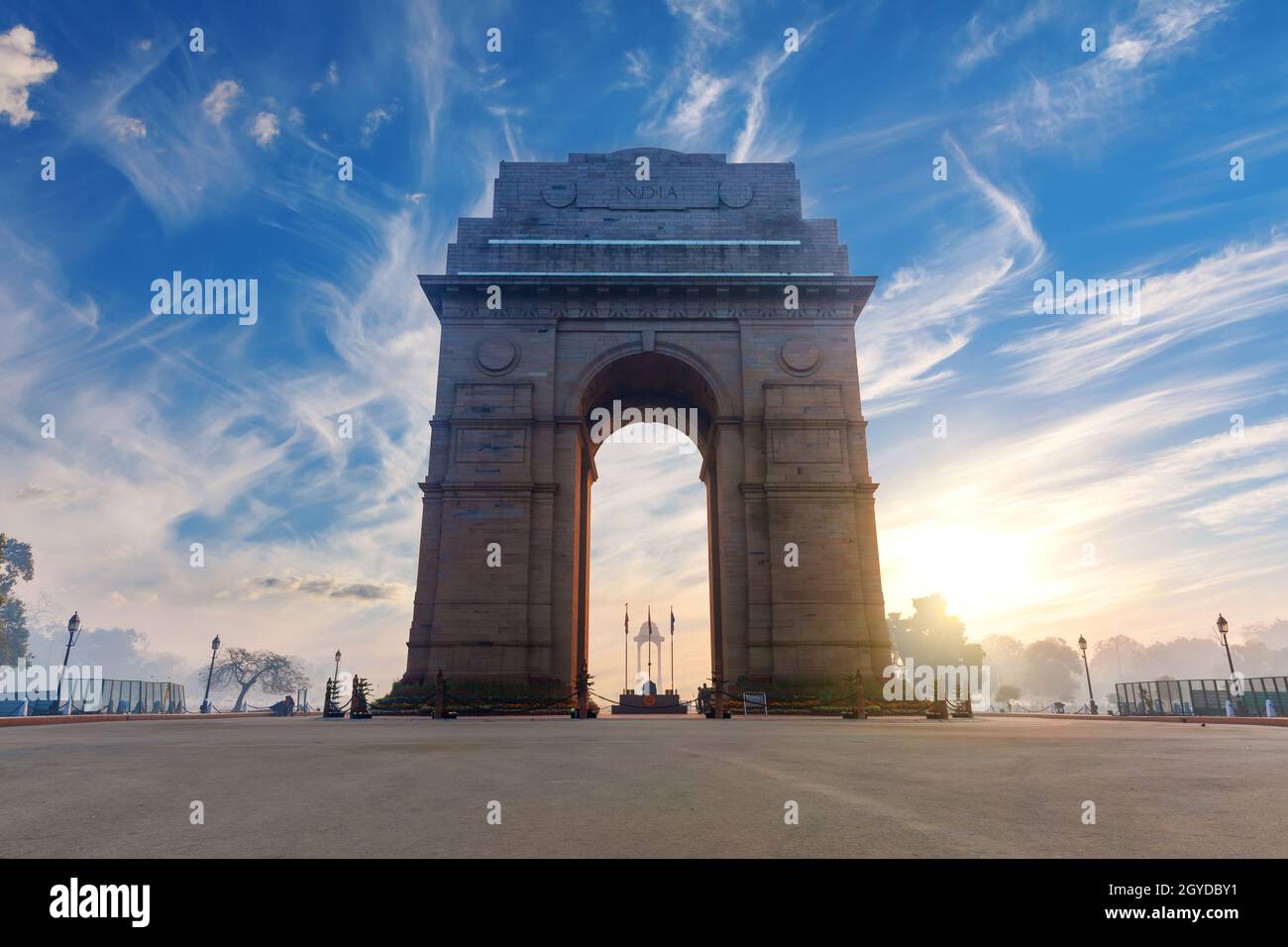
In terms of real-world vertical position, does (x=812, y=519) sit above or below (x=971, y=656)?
above

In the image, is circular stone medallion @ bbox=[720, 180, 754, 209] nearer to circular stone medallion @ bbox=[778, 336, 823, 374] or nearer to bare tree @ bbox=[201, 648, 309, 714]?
circular stone medallion @ bbox=[778, 336, 823, 374]

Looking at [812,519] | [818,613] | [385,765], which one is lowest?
[385,765]

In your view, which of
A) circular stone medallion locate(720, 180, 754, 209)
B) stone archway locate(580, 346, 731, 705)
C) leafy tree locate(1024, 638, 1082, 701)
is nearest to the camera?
stone archway locate(580, 346, 731, 705)

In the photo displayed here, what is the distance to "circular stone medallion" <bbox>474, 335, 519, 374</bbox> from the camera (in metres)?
29.3

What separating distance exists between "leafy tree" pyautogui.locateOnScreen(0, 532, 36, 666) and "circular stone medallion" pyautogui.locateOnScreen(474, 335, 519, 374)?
214 ft

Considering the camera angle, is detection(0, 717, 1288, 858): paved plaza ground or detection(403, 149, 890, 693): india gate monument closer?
detection(0, 717, 1288, 858): paved plaza ground

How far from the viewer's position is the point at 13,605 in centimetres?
7850

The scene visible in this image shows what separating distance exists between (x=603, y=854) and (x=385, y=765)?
468 cm

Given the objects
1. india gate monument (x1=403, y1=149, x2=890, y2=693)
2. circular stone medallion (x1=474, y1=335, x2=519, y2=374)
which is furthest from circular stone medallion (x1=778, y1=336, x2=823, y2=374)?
circular stone medallion (x1=474, y1=335, x2=519, y2=374)

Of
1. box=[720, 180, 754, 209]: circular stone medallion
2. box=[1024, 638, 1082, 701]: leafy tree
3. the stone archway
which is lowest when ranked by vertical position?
box=[1024, 638, 1082, 701]: leafy tree

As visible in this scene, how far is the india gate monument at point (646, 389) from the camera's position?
26.3 m

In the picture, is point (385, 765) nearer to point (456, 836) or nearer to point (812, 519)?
point (456, 836)
